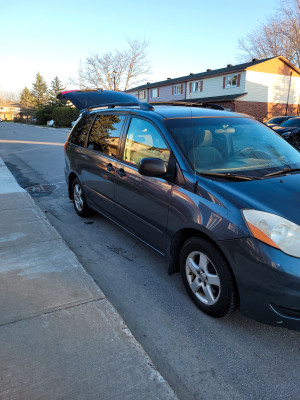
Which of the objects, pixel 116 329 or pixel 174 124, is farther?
pixel 174 124

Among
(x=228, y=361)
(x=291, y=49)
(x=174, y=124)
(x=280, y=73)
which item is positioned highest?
(x=291, y=49)

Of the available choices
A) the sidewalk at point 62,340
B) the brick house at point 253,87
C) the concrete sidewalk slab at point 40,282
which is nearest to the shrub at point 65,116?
the brick house at point 253,87

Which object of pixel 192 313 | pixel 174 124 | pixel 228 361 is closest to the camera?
pixel 228 361

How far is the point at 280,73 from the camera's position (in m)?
31.4

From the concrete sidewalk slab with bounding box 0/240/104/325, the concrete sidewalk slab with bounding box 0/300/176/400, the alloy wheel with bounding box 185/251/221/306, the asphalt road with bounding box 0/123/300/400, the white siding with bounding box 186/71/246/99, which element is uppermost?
the white siding with bounding box 186/71/246/99

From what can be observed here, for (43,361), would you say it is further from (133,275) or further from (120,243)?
(120,243)

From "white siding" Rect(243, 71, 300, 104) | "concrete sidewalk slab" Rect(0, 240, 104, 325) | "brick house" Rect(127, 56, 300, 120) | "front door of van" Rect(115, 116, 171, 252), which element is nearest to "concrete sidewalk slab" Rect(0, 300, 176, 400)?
"concrete sidewalk slab" Rect(0, 240, 104, 325)

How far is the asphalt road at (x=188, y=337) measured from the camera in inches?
79.5

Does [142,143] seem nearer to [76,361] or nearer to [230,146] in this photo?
[230,146]

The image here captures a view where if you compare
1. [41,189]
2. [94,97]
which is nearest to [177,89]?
[41,189]

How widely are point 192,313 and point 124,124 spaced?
2.34m

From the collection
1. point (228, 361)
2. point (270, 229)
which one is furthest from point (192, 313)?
point (270, 229)

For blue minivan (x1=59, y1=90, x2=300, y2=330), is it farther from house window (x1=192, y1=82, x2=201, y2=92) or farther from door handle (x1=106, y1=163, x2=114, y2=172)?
house window (x1=192, y1=82, x2=201, y2=92)

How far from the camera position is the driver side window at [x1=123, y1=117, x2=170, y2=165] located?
3.11 meters
